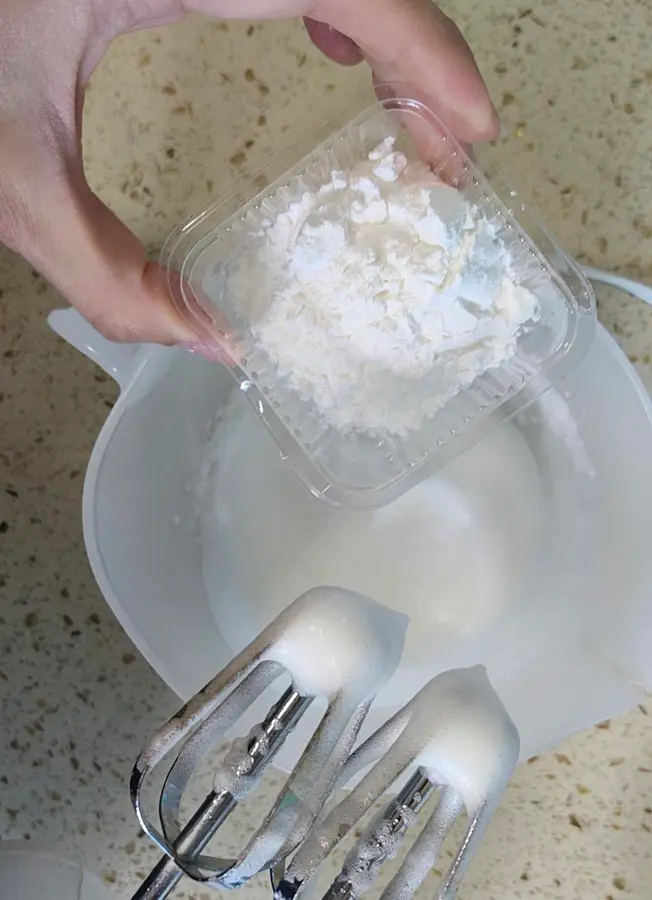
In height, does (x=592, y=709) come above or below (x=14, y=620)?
below

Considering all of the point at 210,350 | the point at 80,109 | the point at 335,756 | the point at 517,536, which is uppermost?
the point at 80,109

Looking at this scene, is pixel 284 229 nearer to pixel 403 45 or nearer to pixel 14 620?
pixel 403 45

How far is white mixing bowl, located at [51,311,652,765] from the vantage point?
0.44 m

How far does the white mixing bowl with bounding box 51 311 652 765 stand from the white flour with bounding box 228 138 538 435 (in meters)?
0.07

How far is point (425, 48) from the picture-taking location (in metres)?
0.40

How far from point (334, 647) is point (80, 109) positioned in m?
0.27

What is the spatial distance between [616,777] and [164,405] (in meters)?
0.34

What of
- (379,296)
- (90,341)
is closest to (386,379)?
(379,296)

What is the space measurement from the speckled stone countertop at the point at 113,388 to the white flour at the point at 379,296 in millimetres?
118

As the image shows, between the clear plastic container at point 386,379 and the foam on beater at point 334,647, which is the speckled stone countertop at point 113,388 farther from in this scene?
the foam on beater at point 334,647

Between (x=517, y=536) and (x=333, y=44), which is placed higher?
(x=333, y=44)

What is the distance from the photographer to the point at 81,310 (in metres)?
0.41

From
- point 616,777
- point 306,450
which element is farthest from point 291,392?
point 616,777

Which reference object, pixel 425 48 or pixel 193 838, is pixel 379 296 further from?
pixel 193 838
